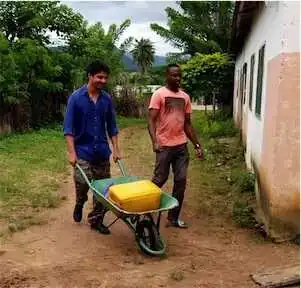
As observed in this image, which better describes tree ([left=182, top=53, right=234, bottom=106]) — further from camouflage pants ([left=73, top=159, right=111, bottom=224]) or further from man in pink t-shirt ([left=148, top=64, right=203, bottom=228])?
camouflage pants ([left=73, top=159, right=111, bottom=224])

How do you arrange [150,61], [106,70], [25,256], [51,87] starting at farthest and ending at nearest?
[150,61] → [51,87] → [106,70] → [25,256]

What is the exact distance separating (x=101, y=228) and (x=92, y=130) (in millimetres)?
1105

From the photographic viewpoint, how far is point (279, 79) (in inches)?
204

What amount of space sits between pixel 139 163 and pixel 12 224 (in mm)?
5131

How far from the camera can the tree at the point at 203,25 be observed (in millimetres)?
23375

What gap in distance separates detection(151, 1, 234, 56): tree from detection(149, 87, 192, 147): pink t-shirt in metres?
17.6

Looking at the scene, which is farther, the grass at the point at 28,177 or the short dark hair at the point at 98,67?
the grass at the point at 28,177

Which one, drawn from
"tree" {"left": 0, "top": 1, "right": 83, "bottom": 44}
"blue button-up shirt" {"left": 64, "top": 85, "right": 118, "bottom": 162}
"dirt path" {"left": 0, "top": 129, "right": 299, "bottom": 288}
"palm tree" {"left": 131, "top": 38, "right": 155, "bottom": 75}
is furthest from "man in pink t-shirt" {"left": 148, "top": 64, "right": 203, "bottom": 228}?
"palm tree" {"left": 131, "top": 38, "right": 155, "bottom": 75}

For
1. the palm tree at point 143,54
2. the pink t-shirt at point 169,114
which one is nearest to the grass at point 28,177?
the pink t-shirt at point 169,114

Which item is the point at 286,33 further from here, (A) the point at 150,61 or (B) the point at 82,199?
(A) the point at 150,61

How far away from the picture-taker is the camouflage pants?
5766mm

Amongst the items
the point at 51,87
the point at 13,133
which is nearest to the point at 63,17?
the point at 51,87

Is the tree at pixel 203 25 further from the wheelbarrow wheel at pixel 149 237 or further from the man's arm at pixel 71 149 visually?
the wheelbarrow wheel at pixel 149 237

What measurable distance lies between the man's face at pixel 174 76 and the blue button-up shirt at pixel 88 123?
72 cm
